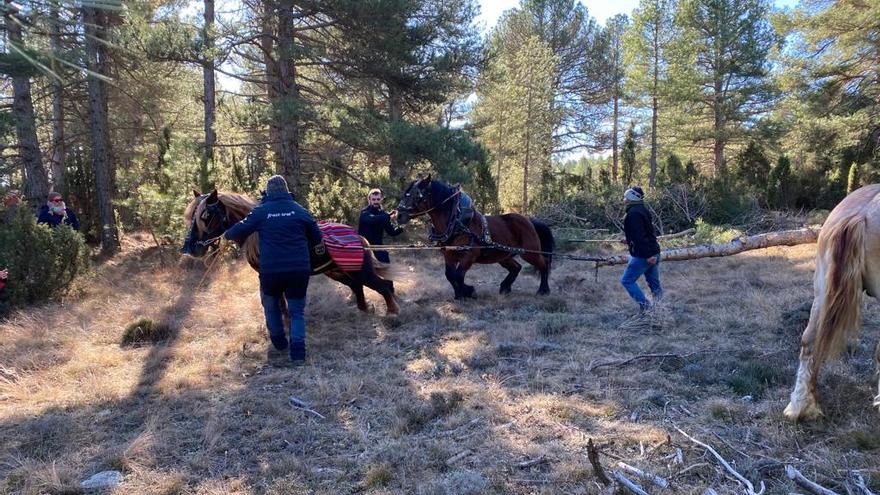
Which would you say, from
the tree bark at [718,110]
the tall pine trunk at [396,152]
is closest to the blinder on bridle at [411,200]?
the tall pine trunk at [396,152]

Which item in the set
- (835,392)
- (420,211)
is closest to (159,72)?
(420,211)

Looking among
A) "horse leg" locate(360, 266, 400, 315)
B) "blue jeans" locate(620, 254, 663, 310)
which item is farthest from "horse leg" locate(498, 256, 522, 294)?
"blue jeans" locate(620, 254, 663, 310)

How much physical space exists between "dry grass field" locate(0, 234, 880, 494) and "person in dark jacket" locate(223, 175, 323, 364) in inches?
Answer: 18.3

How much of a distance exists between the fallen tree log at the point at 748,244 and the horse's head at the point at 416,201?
101 inches

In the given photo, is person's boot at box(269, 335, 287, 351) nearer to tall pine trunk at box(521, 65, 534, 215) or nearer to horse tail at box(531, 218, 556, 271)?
horse tail at box(531, 218, 556, 271)

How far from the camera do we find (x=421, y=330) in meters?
6.22

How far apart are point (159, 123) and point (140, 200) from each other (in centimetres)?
601

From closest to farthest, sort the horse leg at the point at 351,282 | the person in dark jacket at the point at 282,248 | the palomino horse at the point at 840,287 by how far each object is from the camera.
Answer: the palomino horse at the point at 840,287, the person in dark jacket at the point at 282,248, the horse leg at the point at 351,282

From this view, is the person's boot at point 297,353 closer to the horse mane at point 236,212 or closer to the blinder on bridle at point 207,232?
the horse mane at point 236,212

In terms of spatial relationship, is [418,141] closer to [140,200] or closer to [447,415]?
[140,200]

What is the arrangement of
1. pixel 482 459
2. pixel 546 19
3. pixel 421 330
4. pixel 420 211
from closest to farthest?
1. pixel 482 459
2. pixel 421 330
3. pixel 420 211
4. pixel 546 19

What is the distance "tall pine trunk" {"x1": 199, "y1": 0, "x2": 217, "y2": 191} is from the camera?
9.95m

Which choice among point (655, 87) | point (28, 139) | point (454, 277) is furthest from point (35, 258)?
point (655, 87)

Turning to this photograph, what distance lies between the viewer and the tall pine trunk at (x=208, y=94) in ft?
32.6
